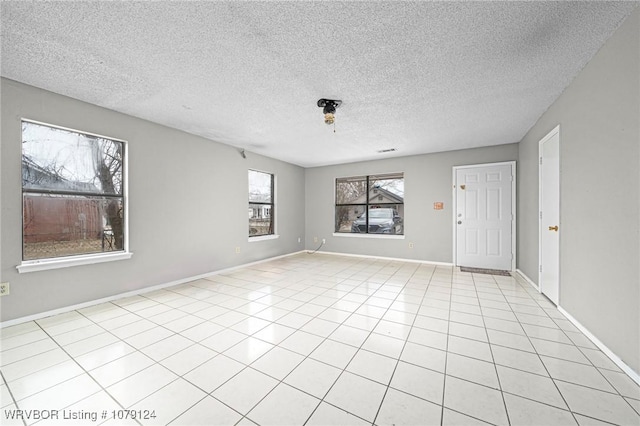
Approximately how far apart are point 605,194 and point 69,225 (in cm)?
536

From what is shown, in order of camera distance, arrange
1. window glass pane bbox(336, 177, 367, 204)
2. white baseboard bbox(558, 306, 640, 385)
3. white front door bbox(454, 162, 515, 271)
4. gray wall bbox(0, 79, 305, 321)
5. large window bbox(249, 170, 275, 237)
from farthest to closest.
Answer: window glass pane bbox(336, 177, 367, 204) → large window bbox(249, 170, 275, 237) → white front door bbox(454, 162, 515, 271) → gray wall bbox(0, 79, 305, 321) → white baseboard bbox(558, 306, 640, 385)

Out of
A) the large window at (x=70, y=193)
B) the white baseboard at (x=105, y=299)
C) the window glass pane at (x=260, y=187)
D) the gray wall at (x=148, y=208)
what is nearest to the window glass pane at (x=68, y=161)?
A: the large window at (x=70, y=193)

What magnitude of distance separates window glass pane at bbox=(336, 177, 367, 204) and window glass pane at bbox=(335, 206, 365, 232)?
0.16 metres

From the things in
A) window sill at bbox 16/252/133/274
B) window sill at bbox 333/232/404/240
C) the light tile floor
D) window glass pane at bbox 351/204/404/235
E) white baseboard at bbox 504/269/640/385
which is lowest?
the light tile floor

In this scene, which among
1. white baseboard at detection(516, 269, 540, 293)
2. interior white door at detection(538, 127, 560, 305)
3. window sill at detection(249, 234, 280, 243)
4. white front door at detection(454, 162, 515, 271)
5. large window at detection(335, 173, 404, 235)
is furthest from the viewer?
large window at detection(335, 173, 404, 235)

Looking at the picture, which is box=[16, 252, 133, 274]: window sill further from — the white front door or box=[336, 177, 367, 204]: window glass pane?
the white front door

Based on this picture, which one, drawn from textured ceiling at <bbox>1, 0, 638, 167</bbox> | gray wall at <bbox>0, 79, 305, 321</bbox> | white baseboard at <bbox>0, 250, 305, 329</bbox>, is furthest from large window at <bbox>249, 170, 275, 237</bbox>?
textured ceiling at <bbox>1, 0, 638, 167</bbox>

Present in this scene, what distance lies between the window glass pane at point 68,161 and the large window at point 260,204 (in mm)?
2459

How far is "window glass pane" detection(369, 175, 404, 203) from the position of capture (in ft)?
19.3

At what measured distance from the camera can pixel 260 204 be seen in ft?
18.6

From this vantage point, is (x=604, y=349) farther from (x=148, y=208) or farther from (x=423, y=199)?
(x=148, y=208)

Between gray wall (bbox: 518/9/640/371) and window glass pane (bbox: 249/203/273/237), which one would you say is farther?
window glass pane (bbox: 249/203/273/237)

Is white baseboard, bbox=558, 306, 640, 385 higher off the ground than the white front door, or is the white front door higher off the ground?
the white front door

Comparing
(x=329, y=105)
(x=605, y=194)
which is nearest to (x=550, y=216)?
(x=605, y=194)
